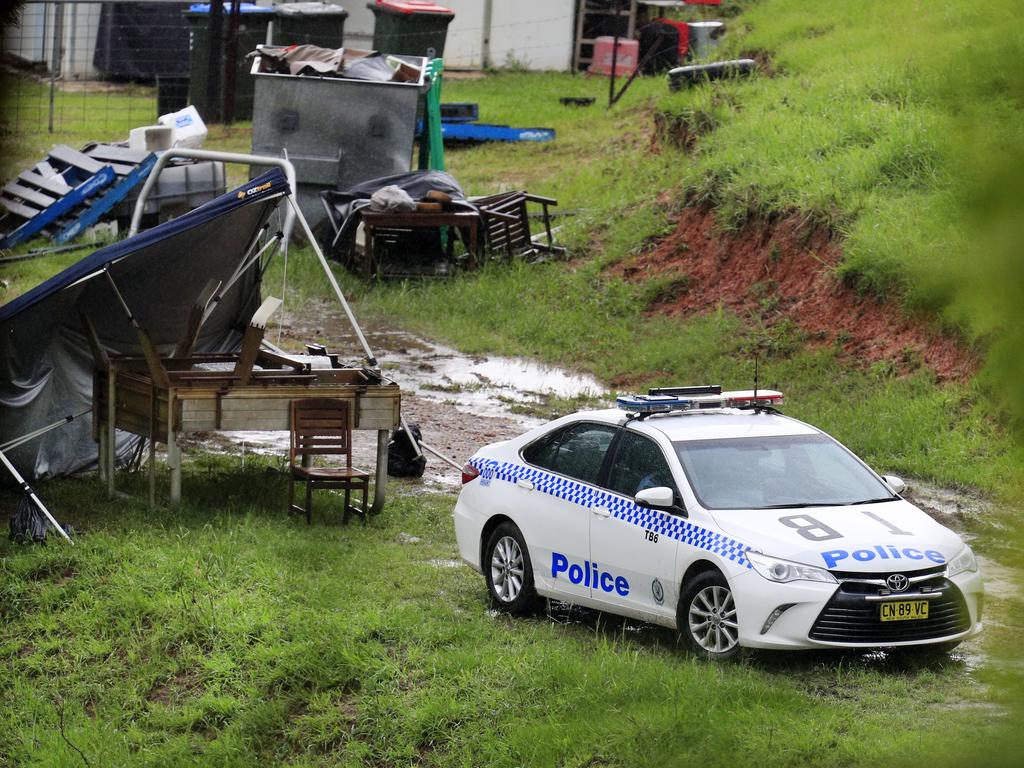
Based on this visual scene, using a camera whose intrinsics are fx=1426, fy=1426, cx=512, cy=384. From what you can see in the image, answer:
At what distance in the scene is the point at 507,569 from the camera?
9.45 meters

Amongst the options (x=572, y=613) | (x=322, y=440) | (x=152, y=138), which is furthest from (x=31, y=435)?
(x=152, y=138)

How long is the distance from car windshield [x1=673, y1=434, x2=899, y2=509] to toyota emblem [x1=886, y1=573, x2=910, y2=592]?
0.80 metres

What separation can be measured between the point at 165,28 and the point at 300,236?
1439 centimetres

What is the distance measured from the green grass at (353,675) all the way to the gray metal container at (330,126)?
1408cm

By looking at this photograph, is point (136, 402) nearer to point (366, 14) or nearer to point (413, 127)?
point (413, 127)

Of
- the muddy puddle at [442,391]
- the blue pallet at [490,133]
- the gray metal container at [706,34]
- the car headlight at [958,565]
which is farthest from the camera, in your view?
the gray metal container at [706,34]

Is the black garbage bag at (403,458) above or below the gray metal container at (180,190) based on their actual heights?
below

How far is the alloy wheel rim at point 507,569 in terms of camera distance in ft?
30.8

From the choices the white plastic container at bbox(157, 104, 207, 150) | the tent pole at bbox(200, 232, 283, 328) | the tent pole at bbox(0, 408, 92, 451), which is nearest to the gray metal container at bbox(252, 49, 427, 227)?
the white plastic container at bbox(157, 104, 207, 150)

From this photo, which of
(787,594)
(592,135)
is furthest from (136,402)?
(592,135)

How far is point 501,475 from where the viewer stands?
9.66 m

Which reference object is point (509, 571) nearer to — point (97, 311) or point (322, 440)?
point (322, 440)

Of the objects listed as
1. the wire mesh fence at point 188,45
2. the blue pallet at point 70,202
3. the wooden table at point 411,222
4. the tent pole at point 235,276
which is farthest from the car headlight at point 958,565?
the wire mesh fence at point 188,45

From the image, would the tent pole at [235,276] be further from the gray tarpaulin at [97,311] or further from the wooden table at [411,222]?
the wooden table at [411,222]
